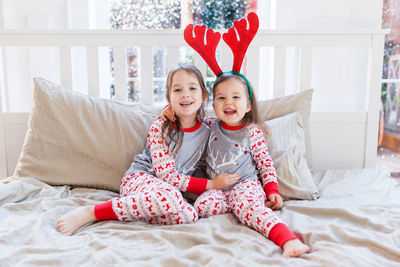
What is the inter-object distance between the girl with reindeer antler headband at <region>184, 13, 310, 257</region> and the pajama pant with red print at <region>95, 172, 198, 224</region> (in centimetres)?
9

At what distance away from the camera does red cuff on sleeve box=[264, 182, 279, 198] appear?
4.09ft

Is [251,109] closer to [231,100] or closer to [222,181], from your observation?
[231,100]

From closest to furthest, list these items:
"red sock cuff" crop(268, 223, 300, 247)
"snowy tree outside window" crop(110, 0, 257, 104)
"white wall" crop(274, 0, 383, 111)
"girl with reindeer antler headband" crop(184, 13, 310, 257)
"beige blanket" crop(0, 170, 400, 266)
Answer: "beige blanket" crop(0, 170, 400, 266), "red sock cuff" crop(268, 223, 300, 247), "girl with reindeer antler headband" crop(184, 13, 310, 257), "white wall" crop(274, 0, 383, 111), "snowy tree outside window" crop(110, 0, 257, 104)

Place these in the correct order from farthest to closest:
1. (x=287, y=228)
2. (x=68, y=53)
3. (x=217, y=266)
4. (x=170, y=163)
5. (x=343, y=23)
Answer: (x=343, y=23)
(x=68, y=53)
(x=170, y=163)
(x=287, y=228)
(x=217, y=266)

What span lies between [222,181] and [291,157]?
0.98 feet

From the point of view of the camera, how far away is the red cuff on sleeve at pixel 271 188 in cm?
125

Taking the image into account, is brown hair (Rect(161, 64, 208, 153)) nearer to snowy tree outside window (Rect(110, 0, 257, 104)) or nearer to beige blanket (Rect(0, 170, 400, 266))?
beige blanket (Rect(0, 170, 400, 266))

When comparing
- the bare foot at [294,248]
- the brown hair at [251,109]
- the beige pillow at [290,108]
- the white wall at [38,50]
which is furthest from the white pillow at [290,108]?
the white wall at [38,50]

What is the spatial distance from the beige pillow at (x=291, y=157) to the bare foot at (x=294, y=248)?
0.39m

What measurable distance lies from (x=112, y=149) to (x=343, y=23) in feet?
4.60

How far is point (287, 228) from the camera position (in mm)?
986

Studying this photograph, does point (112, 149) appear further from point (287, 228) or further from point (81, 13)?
point (81, 13)

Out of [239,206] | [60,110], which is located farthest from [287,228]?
[60,110]

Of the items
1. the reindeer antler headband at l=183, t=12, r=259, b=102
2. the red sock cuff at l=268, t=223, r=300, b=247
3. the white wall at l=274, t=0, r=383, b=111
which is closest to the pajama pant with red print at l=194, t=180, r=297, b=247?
the red sock cuff at l=268, t=223, r=300, b=247
